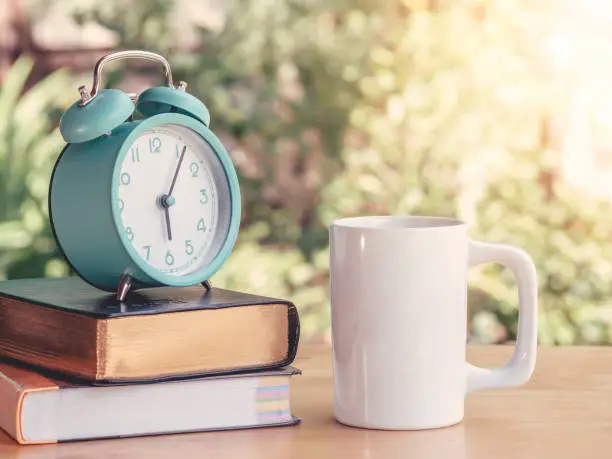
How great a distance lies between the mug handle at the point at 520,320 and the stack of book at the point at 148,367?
0.50ft

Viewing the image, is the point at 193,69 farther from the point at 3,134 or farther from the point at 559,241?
the point at 559,241

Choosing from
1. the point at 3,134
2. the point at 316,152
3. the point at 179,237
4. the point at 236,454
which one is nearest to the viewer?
the point at 236,454

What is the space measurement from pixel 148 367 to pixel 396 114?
2.55 m

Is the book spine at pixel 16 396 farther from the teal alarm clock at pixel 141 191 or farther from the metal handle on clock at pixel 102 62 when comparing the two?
the metal handle on clock at pixel 102 62

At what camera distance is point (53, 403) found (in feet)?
2.66

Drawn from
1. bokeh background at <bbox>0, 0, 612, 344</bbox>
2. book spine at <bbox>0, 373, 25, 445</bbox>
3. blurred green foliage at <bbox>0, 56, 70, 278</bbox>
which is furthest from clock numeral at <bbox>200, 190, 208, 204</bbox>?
bokeh background at <bbox>0, 0, 612, 344</bbox>

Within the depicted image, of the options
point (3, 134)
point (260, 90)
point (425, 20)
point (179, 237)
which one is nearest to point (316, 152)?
point (260, 90)

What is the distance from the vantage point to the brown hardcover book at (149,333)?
81 centimetres

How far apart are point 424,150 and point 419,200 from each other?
177mm

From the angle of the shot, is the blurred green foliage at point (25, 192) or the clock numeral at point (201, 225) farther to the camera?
the blurred green foliage at point (25, 192)

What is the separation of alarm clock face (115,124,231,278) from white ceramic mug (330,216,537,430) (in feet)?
0.40

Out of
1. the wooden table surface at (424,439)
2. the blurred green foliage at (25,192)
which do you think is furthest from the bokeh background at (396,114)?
the wooden table surface at (424,439)

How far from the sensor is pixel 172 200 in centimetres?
90

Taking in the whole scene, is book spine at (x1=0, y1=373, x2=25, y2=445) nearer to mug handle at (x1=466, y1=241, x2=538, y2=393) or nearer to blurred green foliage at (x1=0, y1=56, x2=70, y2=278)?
mug handle at (x1=466, y1=241, x2=538, y2=393)
